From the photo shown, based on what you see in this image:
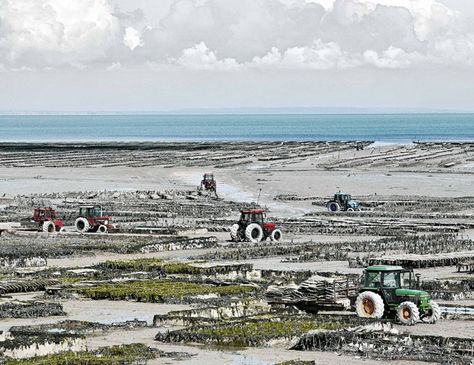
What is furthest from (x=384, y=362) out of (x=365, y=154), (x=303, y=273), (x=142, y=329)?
(x=365, y=154)

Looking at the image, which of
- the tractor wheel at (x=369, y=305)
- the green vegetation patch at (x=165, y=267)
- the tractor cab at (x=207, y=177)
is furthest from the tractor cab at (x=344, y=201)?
the tractor wheel at (x=369, y=305)

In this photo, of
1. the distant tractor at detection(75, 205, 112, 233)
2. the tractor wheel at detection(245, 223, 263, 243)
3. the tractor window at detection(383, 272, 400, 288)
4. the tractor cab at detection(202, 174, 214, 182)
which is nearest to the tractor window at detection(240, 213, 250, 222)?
the tractor wheel at detection(245, 223, 263, 243)

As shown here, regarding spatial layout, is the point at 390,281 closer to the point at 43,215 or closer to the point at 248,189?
the point at 43,215

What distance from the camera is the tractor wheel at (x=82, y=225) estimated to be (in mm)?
59094

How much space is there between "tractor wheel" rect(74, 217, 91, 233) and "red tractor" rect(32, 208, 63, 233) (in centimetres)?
94

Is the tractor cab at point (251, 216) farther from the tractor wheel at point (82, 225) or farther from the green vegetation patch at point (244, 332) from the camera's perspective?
the green vegetation patch at point (244, 332)

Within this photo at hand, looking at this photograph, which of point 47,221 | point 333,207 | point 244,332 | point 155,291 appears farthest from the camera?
point 333,207

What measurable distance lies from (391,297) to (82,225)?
31.3 m

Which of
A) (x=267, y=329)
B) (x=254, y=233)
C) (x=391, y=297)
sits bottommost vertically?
(x=254, y=233)

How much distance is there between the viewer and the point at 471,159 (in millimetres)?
135000

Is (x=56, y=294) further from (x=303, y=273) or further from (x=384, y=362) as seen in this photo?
(x=384, y=362)

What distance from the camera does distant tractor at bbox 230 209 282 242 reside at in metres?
53.5

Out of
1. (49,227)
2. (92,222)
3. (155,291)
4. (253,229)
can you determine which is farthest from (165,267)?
(49,227)

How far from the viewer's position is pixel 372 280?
30875 millimetres
